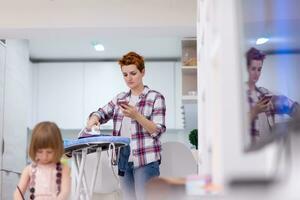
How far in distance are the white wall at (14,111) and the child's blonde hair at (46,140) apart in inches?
90.5

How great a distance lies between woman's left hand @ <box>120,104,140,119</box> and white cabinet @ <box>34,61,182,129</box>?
3389mm

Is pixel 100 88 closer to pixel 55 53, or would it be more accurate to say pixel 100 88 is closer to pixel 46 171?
pixel 55 53

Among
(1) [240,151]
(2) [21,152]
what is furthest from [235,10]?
(2) [21,152]

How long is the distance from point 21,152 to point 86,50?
145cm

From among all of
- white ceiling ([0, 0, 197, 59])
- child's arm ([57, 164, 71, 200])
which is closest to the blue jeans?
child's arm ([57, 164, 71, 200])

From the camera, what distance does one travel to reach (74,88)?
6102mm

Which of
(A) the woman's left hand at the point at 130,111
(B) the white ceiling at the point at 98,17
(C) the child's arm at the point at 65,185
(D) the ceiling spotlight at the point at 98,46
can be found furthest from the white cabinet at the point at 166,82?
(C) the child's arm at the point at 65,185

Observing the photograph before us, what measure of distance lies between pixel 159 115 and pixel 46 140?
0.83 m

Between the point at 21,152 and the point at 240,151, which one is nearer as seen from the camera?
the point at 240,151

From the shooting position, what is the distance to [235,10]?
104 cm

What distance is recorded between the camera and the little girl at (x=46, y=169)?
206 centimetres

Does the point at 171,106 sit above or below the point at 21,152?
above

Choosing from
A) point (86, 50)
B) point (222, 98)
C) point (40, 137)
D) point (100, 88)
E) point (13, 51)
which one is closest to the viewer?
point (222, 98)

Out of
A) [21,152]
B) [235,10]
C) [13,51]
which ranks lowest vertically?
[21,152]
